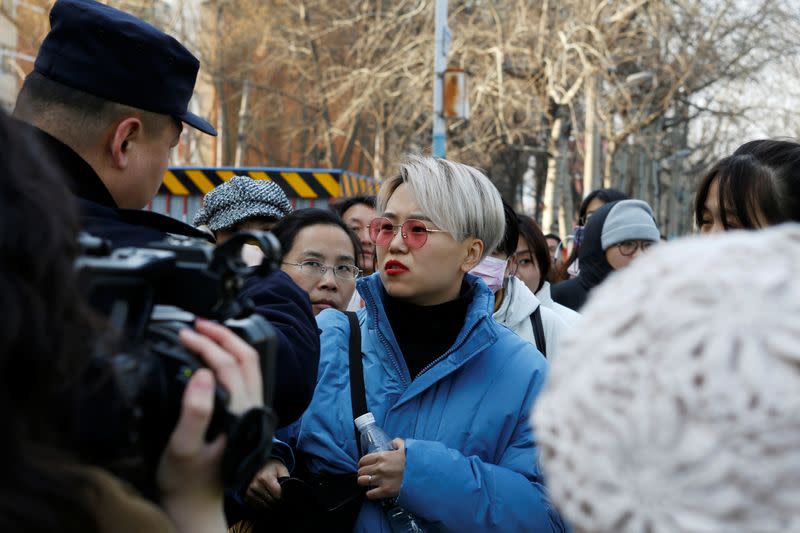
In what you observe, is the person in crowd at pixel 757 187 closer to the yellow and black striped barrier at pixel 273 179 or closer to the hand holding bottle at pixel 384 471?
the hand holding bottle at pixel 384 471

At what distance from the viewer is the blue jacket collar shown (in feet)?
9.82

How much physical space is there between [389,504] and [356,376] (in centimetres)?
40

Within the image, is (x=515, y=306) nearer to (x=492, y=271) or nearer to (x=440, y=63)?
(x=492, y=271)

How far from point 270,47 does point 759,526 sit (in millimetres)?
26701

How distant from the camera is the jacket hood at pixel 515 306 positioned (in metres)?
4.20

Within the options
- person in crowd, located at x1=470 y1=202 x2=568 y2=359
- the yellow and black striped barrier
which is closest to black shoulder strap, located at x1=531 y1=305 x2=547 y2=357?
person in crowd, located at x1=470 y1=202 x2=568 y2=359

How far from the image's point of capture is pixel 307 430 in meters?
3.02

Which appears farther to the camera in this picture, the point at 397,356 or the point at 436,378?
the point at 397,356

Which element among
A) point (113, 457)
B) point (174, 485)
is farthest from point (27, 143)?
point (174, 485)

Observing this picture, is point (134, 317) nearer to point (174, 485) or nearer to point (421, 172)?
point (174, 485)

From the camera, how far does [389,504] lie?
2900 mm

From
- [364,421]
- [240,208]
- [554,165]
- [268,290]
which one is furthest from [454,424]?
[554,165]

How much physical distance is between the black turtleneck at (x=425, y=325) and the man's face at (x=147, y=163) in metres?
1.24

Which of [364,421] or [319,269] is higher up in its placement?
[319,269]
